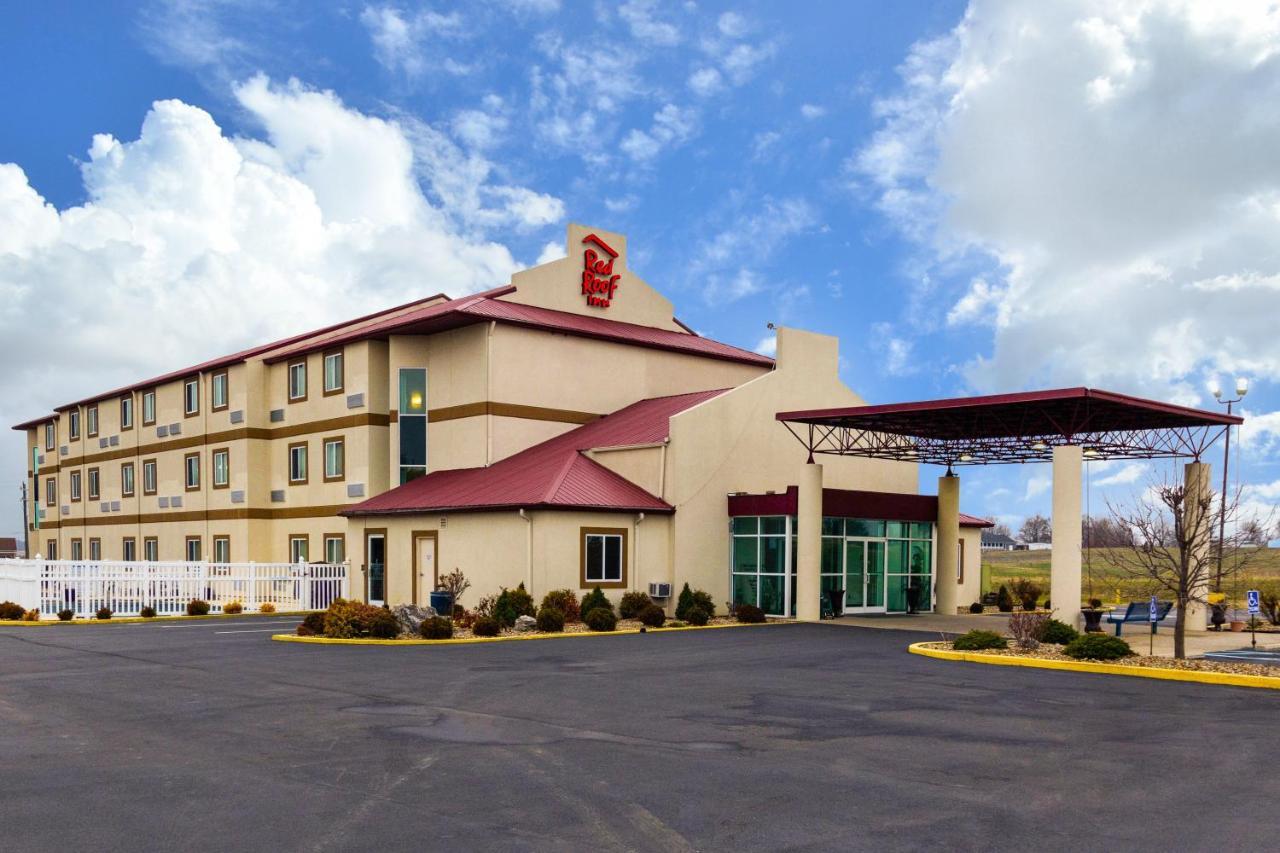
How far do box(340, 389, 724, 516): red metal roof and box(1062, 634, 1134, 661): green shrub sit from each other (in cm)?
1324

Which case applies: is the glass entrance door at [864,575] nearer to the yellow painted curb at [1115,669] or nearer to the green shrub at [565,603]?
the green shrub at [565,603]

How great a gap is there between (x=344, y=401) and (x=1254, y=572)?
7269cm

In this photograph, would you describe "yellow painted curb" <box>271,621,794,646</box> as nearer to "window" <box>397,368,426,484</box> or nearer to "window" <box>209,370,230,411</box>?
"window" <box>397,368,426,484</box>

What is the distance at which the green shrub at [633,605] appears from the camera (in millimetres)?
29531

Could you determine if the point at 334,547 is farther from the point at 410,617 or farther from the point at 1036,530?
the point at 1036,530

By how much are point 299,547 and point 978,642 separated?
2771 cm

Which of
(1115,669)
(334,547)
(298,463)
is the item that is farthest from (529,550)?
(298,463)

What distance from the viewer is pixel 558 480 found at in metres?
30.2

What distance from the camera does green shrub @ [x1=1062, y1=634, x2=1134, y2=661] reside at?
62.3ft

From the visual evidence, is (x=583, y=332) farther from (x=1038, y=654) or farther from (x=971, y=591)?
(x=1038, y=654)

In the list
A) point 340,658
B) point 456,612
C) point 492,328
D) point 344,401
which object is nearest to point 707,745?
point 340,658

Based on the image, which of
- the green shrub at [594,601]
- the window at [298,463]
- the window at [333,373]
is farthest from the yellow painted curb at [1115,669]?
the window at [298,463]

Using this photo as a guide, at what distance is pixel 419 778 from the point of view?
32.1 feet

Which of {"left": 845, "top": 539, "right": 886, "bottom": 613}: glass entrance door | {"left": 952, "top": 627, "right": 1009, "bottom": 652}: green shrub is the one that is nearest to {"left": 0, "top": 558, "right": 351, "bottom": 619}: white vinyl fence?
{"left": 845, "top": 539, "right": 886, "bottom": 613}: glass entrance door
